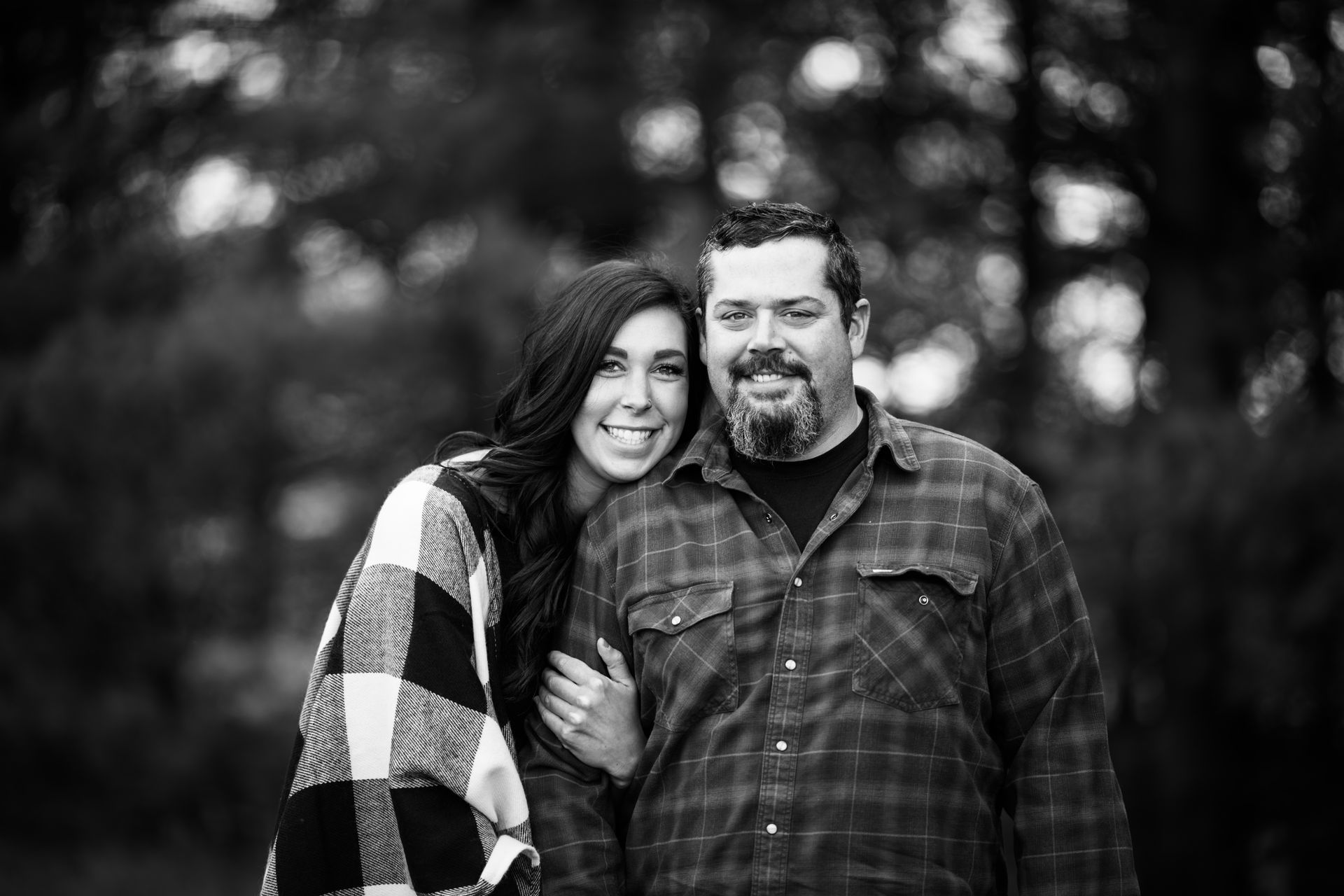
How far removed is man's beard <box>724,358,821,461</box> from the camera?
2553 millimetres

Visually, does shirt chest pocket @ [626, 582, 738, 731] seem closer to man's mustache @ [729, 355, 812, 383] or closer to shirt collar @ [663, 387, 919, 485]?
shirt collar @ [663, 387, 919, 485]

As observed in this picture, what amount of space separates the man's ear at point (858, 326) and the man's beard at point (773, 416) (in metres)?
0.18

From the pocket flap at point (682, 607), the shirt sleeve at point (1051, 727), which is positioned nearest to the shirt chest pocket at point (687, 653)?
the pocket flap at point (682, 607)

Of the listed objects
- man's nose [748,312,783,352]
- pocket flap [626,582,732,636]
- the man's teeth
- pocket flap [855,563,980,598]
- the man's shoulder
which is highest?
man's nose [748,312,783,352]

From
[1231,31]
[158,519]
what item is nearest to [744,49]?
[1231,31]

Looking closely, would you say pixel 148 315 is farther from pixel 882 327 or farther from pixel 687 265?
pixel 882 327

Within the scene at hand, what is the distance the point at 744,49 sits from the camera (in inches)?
336

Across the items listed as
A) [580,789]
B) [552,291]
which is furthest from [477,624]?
[552,291]

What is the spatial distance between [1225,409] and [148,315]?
6601mm

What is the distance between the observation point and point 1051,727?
2.38m

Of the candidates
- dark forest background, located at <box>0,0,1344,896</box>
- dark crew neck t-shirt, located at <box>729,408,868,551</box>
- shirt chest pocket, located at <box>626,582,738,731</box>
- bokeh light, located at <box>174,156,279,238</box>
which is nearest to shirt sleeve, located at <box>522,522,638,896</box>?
shirt chest pocket, located at <box>626,582,738,731</box>

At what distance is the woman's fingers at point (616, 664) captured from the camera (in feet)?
8.53

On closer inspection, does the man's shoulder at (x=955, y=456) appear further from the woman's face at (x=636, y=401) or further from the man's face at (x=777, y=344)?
the woman's face at (x=636, y=401)

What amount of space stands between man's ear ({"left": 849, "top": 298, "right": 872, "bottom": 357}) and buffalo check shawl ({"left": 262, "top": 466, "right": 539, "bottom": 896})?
1052 mm
